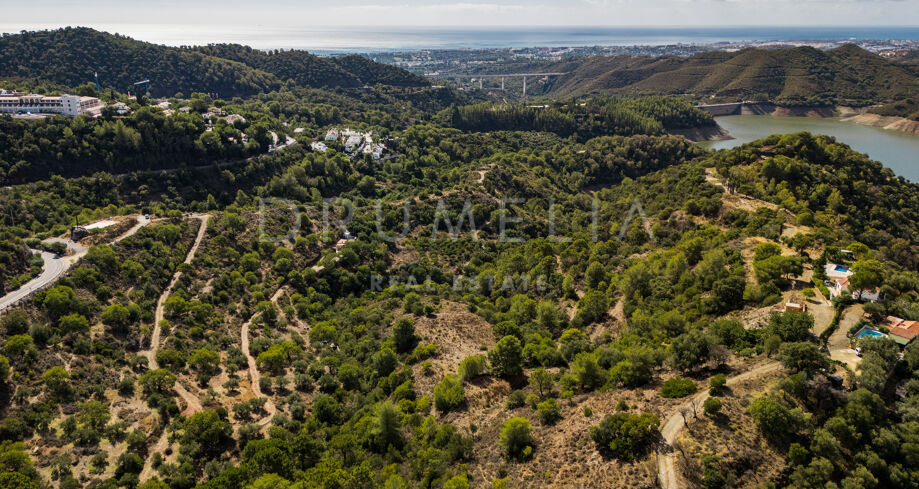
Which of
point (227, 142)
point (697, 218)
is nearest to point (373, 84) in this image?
point (227, 142)

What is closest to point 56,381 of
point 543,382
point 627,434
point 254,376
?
point 254,376

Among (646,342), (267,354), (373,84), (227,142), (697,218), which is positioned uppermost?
(373,84)

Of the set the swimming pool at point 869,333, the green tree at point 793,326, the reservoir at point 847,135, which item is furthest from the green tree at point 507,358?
the reservoir at point 847,135

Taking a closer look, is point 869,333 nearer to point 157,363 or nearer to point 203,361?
point 203,361

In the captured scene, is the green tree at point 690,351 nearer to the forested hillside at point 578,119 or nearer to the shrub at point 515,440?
the shrub at point 515,440

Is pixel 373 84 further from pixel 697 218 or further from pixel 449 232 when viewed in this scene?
pixel 697 218
